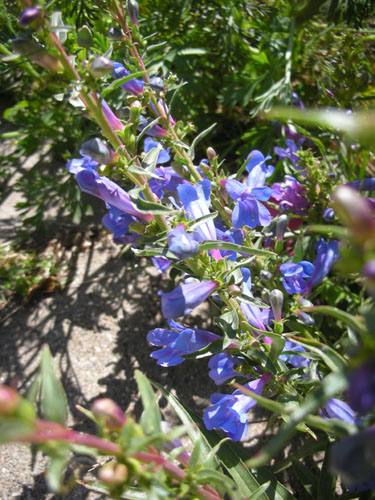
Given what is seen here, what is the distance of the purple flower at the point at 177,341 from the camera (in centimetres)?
98

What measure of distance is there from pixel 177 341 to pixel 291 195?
822 millimetres

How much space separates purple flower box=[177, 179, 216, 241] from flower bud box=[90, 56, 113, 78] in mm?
333

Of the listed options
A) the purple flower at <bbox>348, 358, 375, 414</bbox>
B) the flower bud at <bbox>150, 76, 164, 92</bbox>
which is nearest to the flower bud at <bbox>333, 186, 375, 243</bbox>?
the purple flower at <bbox>348, 358, 375, 414</bbox>

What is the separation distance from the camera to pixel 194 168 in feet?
3.84

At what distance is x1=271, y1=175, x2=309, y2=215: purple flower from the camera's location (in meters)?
1.50

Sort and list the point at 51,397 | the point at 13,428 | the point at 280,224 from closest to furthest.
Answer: the point at 13,428
the point at 51,397
the point at 280,224

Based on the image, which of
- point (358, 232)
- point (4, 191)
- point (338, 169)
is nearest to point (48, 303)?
point (4, 191)

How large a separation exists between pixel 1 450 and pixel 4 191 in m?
1.53

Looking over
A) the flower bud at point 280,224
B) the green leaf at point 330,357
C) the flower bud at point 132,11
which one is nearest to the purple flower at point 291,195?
the flower bud at point 280,224

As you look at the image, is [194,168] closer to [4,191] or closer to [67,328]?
[67,328]

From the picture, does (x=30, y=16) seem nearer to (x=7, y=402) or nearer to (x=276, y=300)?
(x=7, y=402)

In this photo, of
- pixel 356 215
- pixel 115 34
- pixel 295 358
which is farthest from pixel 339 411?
pixel 115 34

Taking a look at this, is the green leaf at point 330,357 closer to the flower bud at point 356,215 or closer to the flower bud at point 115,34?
the flower bud at point 356,215

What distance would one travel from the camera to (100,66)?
721 mm
